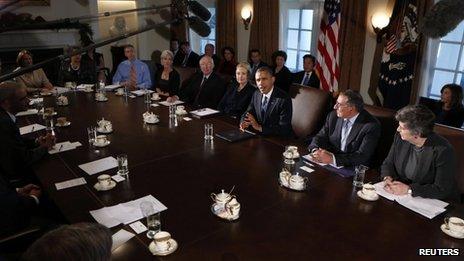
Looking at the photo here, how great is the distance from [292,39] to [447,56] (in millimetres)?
2571

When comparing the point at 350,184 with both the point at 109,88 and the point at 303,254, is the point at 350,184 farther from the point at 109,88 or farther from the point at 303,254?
the point at 109,88

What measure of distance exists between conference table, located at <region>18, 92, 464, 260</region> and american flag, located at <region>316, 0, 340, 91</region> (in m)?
2.49

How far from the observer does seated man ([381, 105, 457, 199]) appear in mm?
1977

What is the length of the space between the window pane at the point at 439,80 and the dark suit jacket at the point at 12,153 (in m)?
4.46

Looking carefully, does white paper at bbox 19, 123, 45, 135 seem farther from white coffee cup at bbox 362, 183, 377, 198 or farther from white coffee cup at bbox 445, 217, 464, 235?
white coffee cup at bbox 445, 217, 464, 235

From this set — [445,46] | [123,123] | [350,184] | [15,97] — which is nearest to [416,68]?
[445,46]

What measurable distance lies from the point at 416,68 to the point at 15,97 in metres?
4.30

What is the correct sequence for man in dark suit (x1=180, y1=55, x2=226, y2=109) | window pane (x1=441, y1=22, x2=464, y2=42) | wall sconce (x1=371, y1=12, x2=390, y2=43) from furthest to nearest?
1. wall sconce (x1=371, y1=12, x2=390, y2=43)
2. man in dark suit (x1=180, y1=55, x2=226, y2=109)
3. window pane (x1=441, y1=22, x2=464, y2=42)

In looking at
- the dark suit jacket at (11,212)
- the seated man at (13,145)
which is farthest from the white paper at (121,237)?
the seated man at (13,145)

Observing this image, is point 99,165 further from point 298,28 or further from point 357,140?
point 298,28

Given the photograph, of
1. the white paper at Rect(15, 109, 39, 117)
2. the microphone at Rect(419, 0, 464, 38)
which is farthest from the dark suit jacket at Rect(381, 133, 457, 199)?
the white paper at Rect(15, 109, 39, 117)

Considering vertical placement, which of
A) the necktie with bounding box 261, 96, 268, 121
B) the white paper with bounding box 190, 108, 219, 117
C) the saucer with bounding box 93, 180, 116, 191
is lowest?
the saucer with bounding box 93, 180, 116, 191

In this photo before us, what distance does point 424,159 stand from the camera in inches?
85.0

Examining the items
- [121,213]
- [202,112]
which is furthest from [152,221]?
[202,112]
